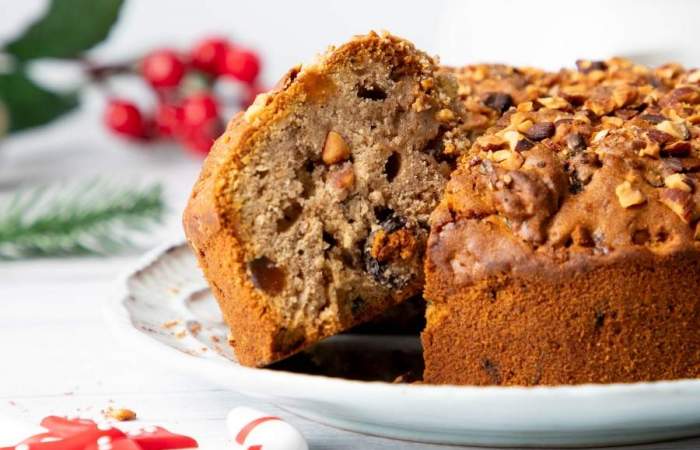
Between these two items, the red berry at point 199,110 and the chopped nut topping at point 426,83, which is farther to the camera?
the red berry at point 199,110

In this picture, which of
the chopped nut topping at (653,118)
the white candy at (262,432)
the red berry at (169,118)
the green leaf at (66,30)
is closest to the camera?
the white candy at (262,432)

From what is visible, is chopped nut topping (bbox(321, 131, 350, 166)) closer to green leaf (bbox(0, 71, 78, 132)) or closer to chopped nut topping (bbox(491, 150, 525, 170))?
chopped nut topping (bbox(491, 150, 525, 170))

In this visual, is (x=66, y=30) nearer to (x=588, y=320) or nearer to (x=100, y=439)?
(x=100, y=439)

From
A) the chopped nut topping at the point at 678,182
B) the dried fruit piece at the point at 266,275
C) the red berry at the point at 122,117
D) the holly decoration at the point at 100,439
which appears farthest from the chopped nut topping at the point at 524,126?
the red berry at the point at 122,117

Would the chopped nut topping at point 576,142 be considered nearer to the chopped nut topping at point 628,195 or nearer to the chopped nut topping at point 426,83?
the chopped nut topping at point 628,195

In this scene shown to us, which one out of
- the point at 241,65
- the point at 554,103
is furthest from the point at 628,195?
the point at 241,65

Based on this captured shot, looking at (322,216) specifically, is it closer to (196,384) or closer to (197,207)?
(197,207)
